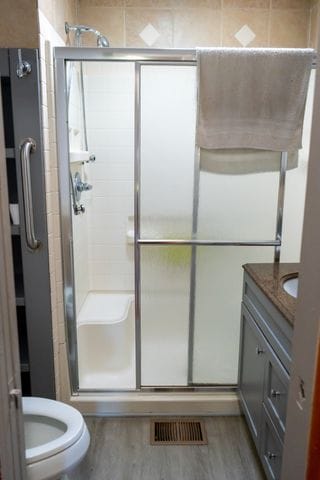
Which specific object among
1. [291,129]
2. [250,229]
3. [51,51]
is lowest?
[250,229]

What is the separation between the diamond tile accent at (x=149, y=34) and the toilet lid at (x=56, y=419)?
7.32 feet

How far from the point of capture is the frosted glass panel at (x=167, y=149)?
196 cm

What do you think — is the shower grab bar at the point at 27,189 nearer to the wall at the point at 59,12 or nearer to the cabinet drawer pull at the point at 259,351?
the wall at the point at 59,12

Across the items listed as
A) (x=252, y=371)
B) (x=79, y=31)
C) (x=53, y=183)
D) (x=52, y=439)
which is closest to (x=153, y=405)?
(x=252, y=371)

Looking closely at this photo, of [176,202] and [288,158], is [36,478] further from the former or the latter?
[288,158]

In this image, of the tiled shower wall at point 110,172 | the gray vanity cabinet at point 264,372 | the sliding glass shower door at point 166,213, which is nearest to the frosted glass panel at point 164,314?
the sliding glass shower door at point 166,213

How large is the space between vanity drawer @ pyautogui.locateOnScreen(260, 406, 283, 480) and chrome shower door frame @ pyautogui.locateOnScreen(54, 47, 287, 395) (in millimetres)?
626

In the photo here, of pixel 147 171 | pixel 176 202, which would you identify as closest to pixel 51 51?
pixel 147 171

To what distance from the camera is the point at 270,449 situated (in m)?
1.58

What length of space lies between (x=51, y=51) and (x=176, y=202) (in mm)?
943

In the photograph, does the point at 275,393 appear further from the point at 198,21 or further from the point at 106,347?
the point at 198,21

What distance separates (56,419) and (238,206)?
134cm

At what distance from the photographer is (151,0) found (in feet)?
8.17

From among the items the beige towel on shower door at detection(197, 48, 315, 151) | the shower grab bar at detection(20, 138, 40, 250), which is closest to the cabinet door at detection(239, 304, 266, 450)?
the beige towel on shower door at detection(197, 48, 315, 151)
